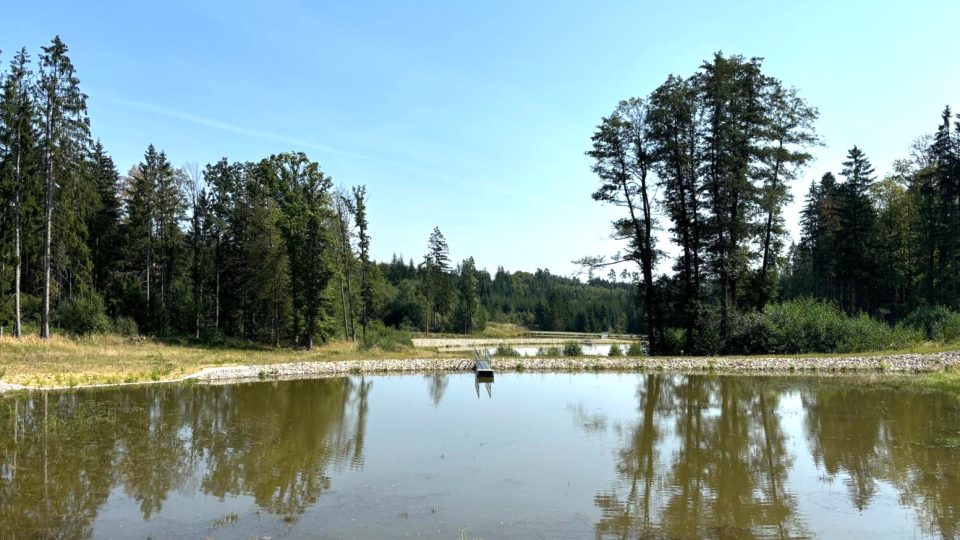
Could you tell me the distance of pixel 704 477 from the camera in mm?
10648

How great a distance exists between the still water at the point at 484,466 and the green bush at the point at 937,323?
15045 mm

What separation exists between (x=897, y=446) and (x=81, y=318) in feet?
131

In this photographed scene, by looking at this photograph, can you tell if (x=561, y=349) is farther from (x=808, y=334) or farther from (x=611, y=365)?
(x=808, y=334)

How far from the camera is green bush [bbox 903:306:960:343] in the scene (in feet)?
102

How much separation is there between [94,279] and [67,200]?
14934mm

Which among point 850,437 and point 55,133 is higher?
point 55,133

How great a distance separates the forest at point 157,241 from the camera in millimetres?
31844

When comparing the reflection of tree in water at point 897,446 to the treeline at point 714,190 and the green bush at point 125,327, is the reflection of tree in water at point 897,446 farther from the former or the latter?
the green bush at point 125,327

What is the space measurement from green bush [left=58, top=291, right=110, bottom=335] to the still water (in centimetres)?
1834

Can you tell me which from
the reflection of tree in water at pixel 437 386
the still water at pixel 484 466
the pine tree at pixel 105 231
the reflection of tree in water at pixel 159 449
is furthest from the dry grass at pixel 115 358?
the pine tree at pixel 105 231

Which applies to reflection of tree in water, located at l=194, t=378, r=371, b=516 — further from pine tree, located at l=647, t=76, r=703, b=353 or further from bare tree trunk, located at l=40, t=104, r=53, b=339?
pine tree, located at l=647, t=76, r=703, b=353

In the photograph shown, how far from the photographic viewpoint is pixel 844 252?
4716 cm

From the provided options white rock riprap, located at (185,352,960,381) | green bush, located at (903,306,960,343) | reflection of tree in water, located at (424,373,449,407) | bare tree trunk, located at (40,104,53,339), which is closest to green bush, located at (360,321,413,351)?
white rock riprap, located at (185,352,960,381)

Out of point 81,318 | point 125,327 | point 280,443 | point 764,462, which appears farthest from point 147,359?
point 764,462
